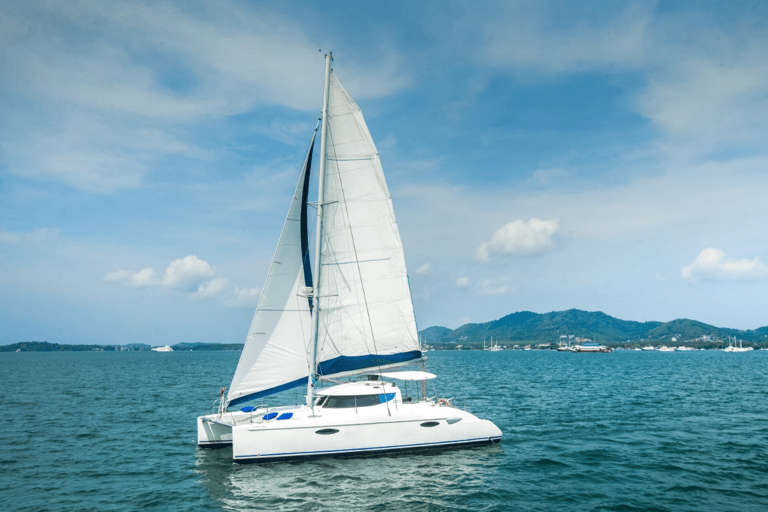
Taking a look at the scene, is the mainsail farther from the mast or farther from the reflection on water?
the reflection on water

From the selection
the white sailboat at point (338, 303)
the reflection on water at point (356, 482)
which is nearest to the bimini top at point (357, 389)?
the white sailboat at point (338, 303)

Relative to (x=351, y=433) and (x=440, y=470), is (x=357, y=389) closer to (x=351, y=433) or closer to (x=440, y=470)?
(x=351, y=433)

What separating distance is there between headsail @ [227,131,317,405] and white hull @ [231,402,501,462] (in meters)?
1.87

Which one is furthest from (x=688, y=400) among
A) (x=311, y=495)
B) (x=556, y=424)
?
(x=311, y=495)

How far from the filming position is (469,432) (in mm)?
20359

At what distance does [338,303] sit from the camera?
21531mm

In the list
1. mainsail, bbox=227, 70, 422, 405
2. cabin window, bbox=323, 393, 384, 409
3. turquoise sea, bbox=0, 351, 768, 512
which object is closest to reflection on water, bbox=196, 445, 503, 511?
turquoise sea, bbox=0, 351, 768, 512

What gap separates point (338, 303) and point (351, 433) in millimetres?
5714

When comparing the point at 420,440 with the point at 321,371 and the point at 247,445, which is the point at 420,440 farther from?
the point at 247,445

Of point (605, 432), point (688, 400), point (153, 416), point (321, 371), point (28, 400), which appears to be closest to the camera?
point (321, 371)

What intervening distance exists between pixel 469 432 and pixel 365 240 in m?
9.70

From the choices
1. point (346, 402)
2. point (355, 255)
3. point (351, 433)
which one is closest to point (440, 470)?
point (351, 433)

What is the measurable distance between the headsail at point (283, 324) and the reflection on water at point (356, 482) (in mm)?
3476

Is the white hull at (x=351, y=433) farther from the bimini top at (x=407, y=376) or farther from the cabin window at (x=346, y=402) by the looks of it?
the bimini top at (x=407, y=376)
